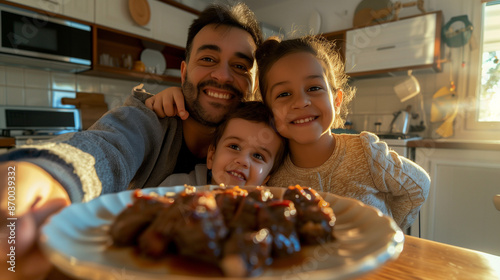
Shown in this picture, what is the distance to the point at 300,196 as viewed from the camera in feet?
1.68

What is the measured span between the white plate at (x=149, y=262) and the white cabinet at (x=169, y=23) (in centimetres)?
342

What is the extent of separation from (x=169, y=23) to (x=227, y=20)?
8.26 ft

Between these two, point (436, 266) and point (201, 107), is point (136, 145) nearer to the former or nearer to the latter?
point (201, 107)

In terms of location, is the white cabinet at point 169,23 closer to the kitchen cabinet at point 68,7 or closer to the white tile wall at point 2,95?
the kitchen cabinet at point 68,7

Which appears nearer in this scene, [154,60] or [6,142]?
[6,142]

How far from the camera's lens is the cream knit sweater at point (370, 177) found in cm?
107

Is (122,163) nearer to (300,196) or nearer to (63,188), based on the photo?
(63,188)

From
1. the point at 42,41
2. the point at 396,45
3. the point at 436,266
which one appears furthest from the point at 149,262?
the point at 396,45

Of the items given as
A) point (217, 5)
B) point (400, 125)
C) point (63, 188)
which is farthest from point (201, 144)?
point (400, 125)

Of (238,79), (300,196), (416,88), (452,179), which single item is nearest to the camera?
(300,196)

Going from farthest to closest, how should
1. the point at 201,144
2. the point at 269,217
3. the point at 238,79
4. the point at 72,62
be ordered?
1. the point at 72,62
2. the point at 201,144
3. the point at 238,79
4. the point at 269,217

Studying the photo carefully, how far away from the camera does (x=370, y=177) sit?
3.63ft

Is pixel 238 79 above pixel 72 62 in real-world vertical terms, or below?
below

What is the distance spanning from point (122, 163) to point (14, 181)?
334mm
